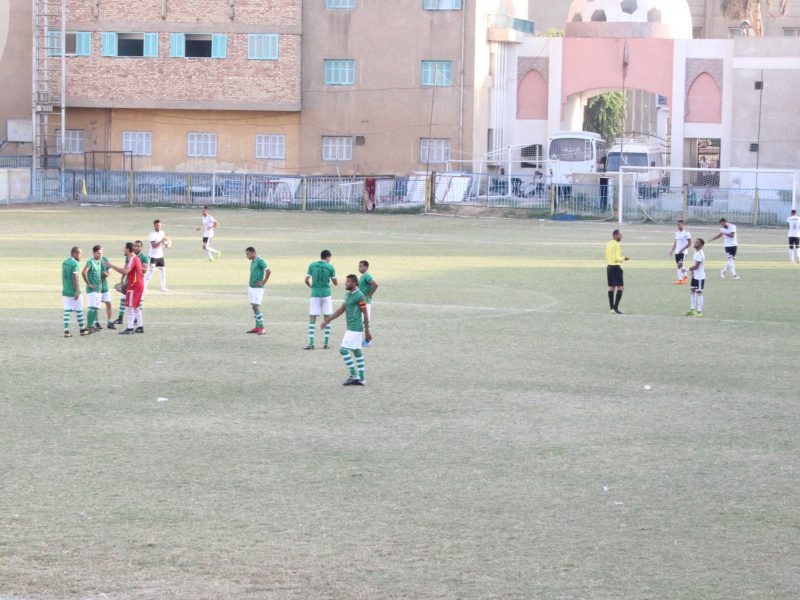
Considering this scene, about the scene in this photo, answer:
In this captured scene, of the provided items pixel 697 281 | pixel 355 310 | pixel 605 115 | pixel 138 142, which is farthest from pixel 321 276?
pixel 605 115

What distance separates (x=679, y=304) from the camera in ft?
93.8

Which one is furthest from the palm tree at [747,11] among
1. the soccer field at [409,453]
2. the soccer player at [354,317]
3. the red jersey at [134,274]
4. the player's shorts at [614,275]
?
the soccer player at [354,317]

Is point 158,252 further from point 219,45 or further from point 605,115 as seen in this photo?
point 605,115

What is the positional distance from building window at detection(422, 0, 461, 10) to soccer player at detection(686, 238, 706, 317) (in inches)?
1639

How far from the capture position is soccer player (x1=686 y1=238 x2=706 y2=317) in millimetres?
25922

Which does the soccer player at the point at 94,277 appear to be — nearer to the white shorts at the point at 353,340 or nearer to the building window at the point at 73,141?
the white shorts at the point at 353,340

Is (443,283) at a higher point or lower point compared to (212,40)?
lower

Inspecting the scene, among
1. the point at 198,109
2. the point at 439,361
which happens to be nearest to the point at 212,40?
the point at 198,109

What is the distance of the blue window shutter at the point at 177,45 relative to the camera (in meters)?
66.8

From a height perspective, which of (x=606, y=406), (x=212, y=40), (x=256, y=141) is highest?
(x=212, y=40)

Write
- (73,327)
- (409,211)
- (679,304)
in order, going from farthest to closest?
(409,211) < (679,304) < (73,327)

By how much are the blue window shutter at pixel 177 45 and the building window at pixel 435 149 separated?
1302 cm

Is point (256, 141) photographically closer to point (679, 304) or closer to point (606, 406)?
point (679, 304)

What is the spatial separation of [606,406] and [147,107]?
5397 cm
